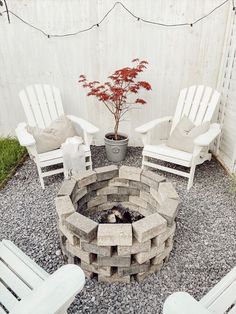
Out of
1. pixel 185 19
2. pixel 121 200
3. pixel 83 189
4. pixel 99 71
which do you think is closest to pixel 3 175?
pixel 83 189

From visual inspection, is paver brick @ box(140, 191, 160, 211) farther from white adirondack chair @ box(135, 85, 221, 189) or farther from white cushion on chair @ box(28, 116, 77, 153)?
white cushion on chair @ box(28, 116, 77, 153)

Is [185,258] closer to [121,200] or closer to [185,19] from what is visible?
[121,200]

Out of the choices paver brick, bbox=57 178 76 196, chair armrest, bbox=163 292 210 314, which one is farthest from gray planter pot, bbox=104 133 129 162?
chair armrest, bbox=163 292 210 314

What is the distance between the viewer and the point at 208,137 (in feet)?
7.64

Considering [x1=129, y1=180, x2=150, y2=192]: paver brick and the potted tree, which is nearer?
[x1=129, y1=180, x2=150, y2=192]: paver brick

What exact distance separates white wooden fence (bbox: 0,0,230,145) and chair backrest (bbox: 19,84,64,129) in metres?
0.27

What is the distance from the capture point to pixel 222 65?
2.86 meters

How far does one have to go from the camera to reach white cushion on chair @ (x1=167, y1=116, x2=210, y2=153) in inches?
99.7

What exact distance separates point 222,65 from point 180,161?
136 centimetres

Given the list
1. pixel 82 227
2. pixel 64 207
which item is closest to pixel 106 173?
pixel 64 207

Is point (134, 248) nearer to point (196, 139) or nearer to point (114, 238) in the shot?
point (114, 238)

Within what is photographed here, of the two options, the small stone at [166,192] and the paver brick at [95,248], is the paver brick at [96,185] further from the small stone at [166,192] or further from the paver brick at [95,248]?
the paver brick at [95,248]

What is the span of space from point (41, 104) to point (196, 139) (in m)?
1.79

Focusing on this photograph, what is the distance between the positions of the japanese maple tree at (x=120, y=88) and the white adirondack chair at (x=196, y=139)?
0.42 metres
